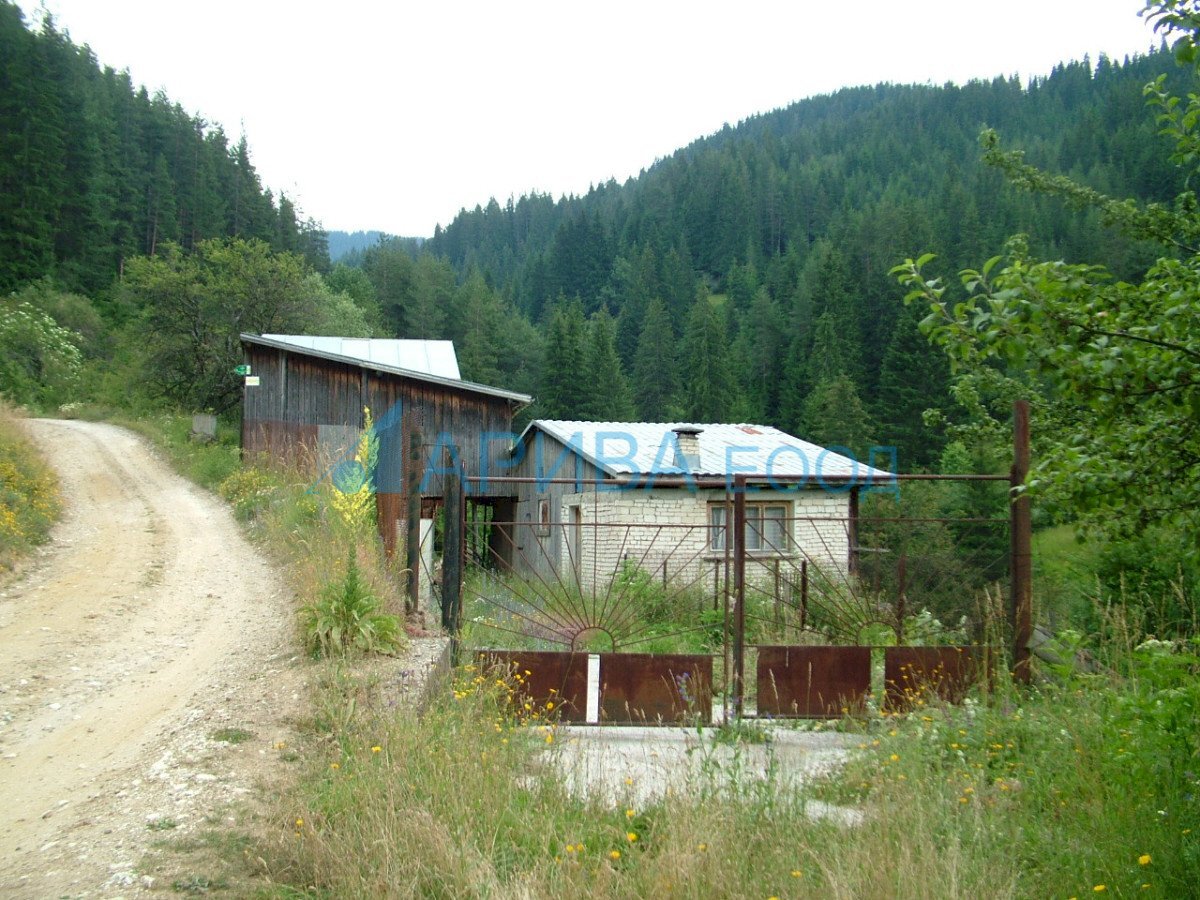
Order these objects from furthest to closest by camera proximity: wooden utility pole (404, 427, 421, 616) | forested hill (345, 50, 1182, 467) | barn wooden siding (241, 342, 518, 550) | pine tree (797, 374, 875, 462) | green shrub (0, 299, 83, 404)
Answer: forested hill (345, 50, 1182, 467) → pine tree (797, 374, 875, 462) → green shrub (0, 299, 83, 404) → barn wooden siding (241, 342, 518, 550) → wooden utility pole (404, 427, 421, 616)

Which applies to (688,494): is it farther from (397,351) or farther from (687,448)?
(397,351)

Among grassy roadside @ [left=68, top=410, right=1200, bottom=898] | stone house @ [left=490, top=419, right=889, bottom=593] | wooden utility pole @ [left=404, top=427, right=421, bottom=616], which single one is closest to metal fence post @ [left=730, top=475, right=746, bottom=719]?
grassy roadside @ [left=68, top=410, right=1200, bottom=898]

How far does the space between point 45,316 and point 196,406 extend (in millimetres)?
10734

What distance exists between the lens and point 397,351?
27.6 metres

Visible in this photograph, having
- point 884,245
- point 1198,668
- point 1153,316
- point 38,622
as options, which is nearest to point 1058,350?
point 1153,316

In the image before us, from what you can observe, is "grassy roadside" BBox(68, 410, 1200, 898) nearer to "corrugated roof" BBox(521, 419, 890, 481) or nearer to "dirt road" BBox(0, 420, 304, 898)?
"dirt road" BBox(0, 420, 304, 898)

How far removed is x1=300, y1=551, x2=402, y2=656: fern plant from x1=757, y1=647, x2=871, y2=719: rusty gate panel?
319 cm

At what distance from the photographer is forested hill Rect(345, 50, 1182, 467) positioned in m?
57.2

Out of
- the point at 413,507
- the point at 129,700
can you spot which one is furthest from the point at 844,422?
the point at 129,700

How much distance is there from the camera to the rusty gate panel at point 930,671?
7.55 metres

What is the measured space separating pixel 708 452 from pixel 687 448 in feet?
3.42

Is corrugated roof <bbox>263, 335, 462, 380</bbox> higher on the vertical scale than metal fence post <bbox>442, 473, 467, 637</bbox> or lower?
Answer: higher

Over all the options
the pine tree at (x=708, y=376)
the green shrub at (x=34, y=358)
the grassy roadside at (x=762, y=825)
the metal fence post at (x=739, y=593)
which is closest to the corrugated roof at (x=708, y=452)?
the metal fence post at (x=739, y=593)

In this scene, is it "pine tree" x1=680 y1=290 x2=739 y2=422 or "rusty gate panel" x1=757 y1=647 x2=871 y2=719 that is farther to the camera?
"pine tree" x1=680 y1=290 x2=739 y2=422
